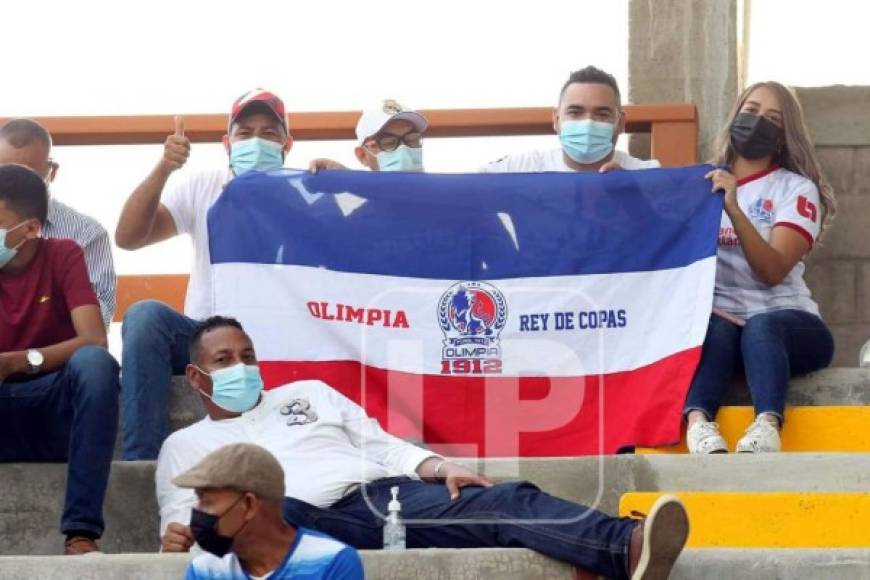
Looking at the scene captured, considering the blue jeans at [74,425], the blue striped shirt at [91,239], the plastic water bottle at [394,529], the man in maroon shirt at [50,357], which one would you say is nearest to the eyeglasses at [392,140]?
the blue striped shirt at [91,239]

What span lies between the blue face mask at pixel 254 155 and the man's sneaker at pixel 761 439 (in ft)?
6.96

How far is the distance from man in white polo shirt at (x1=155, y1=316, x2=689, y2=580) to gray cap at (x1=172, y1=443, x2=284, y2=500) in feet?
0.41

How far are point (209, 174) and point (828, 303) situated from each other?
2.86 meters

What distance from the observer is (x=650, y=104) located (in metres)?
9.22

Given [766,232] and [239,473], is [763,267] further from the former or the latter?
[239,473]

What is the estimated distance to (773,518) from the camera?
20.4 ft

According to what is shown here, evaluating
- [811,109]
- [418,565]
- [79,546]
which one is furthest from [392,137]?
[418,565]

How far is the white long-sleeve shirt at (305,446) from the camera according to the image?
641 centimetres

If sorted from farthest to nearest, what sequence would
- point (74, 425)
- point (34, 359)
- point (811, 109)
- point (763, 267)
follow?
point (811, 109) → point (763, 267) → point (34, 359) → point (74, 425)

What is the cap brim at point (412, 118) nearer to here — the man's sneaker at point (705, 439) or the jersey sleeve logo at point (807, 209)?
the jersey sleeve logo at point (807, 209)

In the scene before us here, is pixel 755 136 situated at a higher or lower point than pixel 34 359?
higher

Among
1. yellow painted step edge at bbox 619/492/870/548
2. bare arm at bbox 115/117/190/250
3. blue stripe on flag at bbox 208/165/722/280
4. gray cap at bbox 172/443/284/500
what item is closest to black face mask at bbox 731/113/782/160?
blue stripe on flag at bbox 208/165/722/280

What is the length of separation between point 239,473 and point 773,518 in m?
1.73

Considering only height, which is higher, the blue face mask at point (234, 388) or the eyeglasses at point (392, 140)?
the eyeglasses at point (392, 140)
